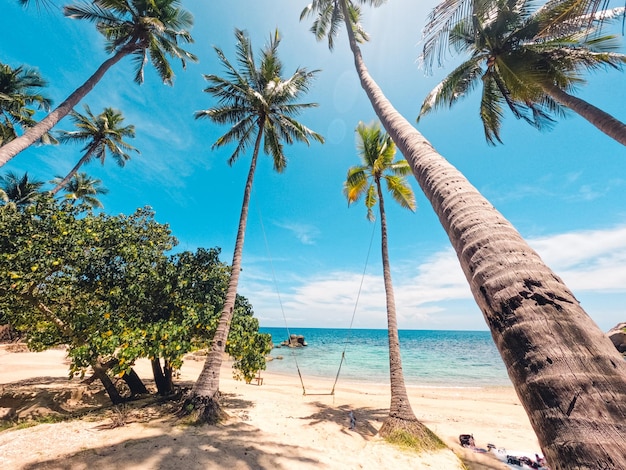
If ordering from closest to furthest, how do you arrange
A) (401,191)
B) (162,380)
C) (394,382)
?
(394,382), (162,380), (401,191)

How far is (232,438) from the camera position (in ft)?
20.7

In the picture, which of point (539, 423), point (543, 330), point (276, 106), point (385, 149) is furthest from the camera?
point (385, 149)

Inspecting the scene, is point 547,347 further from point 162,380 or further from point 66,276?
point 162,380

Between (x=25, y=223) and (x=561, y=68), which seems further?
(x=561, y=68)

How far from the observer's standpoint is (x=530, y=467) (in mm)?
6582

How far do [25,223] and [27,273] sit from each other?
5.27 feet

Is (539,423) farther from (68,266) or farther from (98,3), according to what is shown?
(98,3)

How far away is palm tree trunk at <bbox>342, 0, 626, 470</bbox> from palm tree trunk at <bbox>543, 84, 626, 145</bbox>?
9.24 metres

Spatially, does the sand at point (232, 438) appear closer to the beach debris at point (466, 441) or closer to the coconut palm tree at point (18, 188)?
the beach debris at point (466, 441)

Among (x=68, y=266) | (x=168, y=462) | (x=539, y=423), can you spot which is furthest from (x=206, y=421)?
(x=539, y=423)

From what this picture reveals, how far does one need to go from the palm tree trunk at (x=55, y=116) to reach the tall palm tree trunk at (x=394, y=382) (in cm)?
1220

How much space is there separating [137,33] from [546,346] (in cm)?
1571

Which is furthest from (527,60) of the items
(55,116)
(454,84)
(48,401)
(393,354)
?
(48,401)

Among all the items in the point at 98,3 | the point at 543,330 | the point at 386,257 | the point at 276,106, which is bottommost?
the point at 543,330
